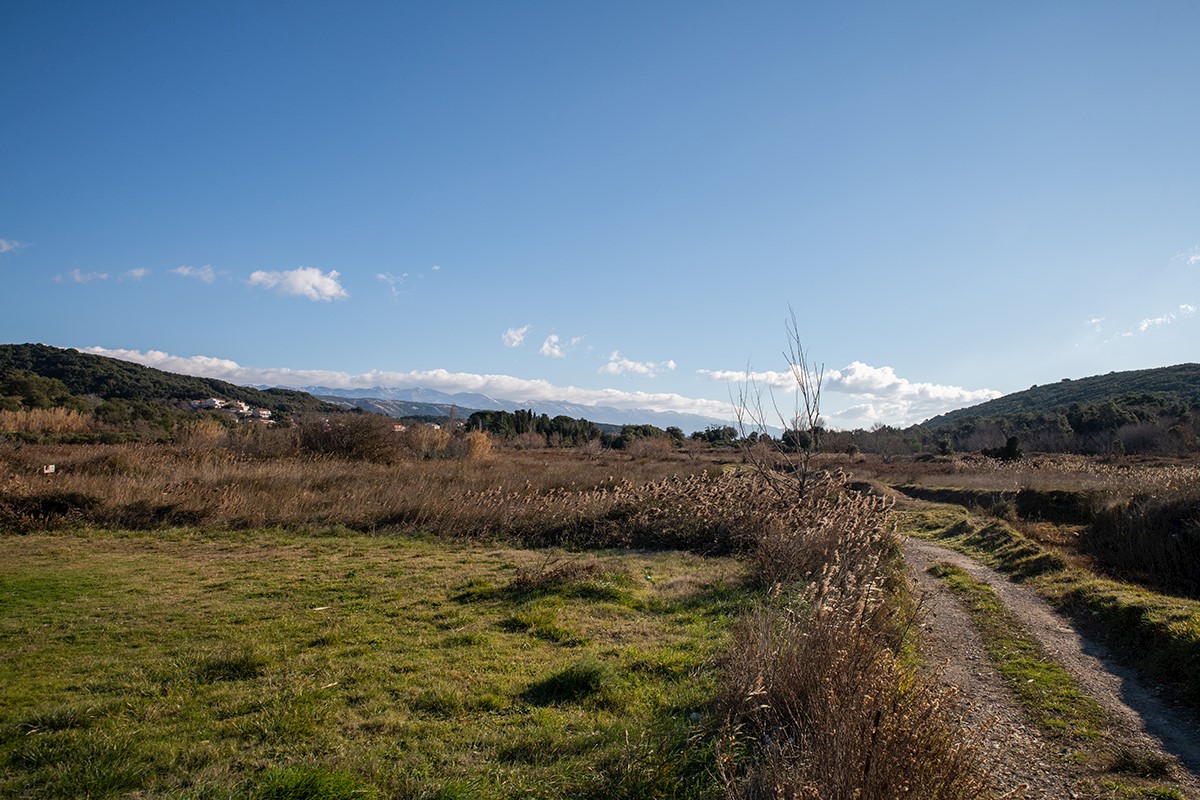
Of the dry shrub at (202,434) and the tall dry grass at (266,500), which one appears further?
the dry shrub at (202,434)

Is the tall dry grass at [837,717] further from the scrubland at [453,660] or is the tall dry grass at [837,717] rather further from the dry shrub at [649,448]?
the dry shrub at [649,448]

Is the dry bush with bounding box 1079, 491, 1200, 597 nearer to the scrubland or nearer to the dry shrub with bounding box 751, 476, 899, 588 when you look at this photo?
the scrubland

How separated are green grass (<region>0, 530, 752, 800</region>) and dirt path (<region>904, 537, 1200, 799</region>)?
7.67 feet

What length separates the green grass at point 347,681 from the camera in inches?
158

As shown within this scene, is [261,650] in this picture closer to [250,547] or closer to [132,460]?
[250,547]

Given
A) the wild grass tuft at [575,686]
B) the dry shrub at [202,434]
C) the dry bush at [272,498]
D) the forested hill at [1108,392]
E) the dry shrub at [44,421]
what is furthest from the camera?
the forested hill at [1108,392]

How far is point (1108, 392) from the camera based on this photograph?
3804 inches

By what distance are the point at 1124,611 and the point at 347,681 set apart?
1011 centimetres

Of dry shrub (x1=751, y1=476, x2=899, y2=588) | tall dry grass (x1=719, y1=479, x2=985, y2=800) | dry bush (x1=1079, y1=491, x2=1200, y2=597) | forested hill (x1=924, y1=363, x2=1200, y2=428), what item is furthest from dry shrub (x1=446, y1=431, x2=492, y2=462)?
forested hill (x1=924, y1=363, x2=1200, y2=428)

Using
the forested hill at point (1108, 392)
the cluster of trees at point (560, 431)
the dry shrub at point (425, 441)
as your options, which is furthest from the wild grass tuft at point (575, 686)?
the forested hill at point (1108, 392)

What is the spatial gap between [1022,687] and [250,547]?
43.0 ft

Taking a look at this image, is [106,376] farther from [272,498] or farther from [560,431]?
[272,498]

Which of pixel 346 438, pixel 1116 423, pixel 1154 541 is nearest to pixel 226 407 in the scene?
pixel 346 438

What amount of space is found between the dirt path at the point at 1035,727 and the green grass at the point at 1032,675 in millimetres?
130
